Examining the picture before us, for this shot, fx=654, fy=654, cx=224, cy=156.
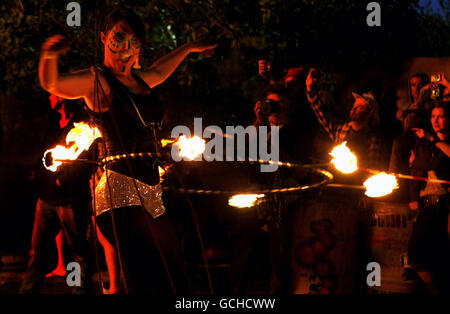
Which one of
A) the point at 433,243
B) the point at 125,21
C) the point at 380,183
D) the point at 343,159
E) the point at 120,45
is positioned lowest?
the point at 433,243

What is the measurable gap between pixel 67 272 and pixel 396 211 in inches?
166

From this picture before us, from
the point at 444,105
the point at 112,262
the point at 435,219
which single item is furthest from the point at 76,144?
the point at 444,105

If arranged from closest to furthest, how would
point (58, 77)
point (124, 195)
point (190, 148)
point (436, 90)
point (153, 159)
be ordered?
point (58, 77), point (124, 195), point (153, 159), point (190, 148), point (436, 90)

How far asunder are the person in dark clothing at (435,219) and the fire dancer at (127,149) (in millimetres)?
3353

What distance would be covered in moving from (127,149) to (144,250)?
706 millimetres

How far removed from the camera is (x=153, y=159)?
15.2 ft

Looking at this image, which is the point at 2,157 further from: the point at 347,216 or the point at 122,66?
the point at 122,66

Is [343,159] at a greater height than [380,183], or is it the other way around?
[343,159]

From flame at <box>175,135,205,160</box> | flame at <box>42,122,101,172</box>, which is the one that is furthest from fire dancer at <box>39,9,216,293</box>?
flame at <box>42,122,101,172</box>

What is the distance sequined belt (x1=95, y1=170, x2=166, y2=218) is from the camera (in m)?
4.39

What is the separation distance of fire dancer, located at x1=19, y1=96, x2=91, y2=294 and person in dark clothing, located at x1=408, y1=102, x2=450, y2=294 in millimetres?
3794

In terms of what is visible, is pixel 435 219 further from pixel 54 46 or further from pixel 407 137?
pixel 54 46

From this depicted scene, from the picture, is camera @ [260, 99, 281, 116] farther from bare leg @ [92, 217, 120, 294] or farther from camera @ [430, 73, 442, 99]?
bare leg @ [92, 217, 120, 294]

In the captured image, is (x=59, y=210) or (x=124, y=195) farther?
(x=59, y=210)
